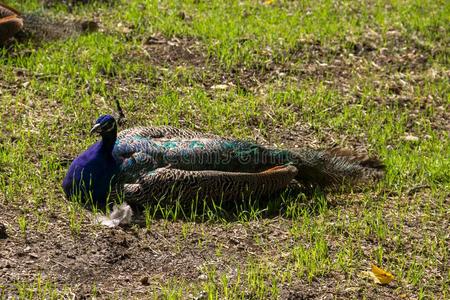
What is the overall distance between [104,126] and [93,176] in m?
0.34

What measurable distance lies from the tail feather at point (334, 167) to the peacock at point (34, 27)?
3.19 meters

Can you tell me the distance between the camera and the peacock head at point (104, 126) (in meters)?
5.80

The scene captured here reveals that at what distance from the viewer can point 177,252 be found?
5375 mm

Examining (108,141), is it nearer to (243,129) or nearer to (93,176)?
(93,176)

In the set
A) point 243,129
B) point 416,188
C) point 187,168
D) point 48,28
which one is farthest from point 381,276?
point 48,28

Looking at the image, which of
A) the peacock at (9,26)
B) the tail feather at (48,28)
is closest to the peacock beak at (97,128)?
the peacock at (9,26)

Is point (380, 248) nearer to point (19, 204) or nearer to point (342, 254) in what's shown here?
point (342, 254)

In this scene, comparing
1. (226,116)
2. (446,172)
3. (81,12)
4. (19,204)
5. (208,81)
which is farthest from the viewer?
(81,12)

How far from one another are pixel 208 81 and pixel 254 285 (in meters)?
3.39

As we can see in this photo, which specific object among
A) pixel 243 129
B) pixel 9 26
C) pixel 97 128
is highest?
pixel 97 128

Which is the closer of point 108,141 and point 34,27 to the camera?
point 108,141

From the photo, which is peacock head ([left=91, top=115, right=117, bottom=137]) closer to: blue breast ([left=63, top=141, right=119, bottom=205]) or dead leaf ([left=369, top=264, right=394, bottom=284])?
blue breast ([left=63, top=141, right=119, bottom=205])

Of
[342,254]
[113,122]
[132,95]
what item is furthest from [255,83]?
[342,254]

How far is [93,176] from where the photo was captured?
5.75m
